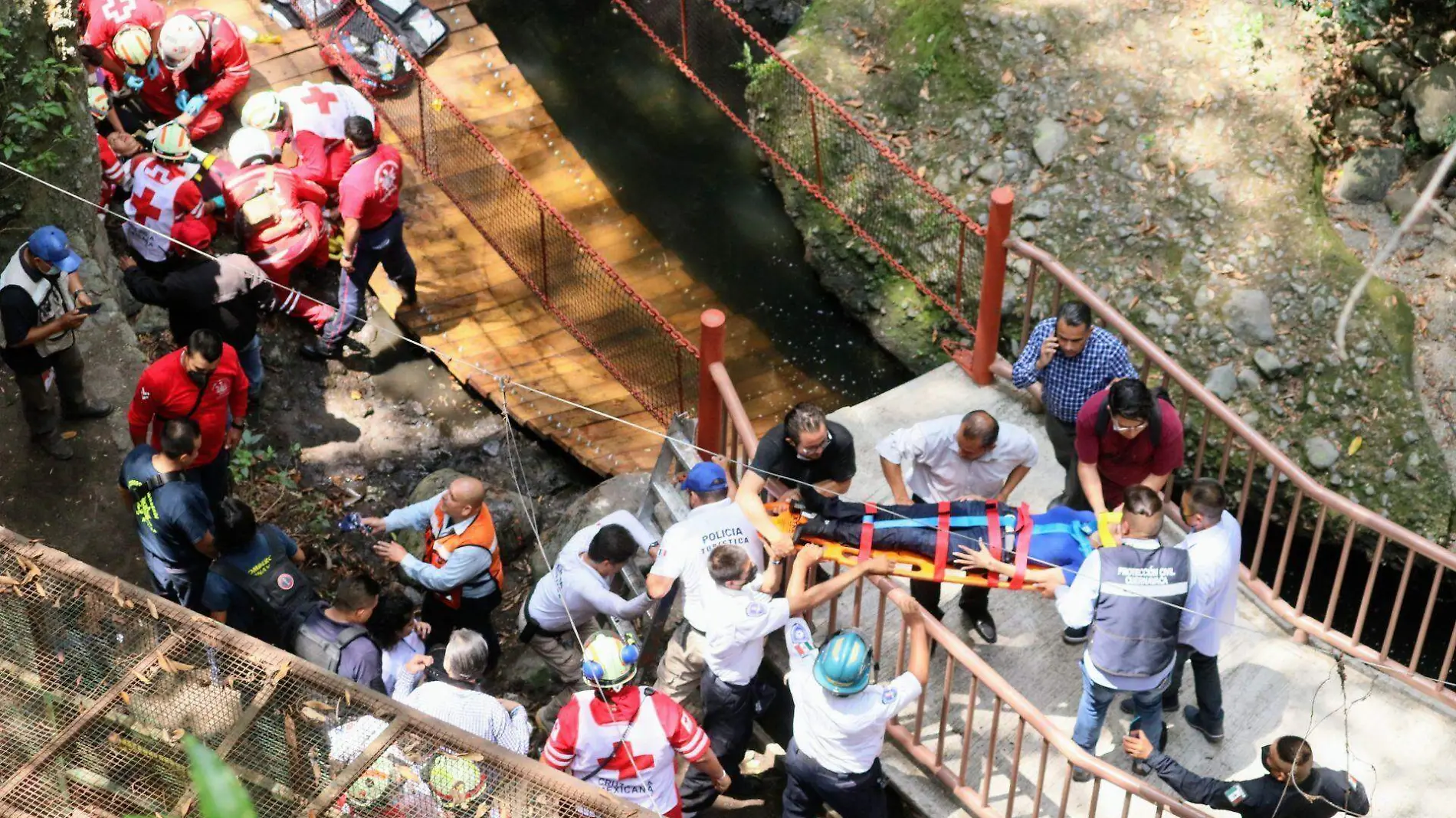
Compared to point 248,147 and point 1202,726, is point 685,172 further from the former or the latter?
point 1202,726

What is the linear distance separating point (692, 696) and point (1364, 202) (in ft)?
22.5

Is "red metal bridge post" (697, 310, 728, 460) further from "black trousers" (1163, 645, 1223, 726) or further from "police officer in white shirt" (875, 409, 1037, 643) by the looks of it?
"black trousers" (1163, 645, 1223, 726)

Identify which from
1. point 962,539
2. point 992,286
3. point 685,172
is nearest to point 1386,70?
point 992,286

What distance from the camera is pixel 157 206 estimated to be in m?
9.34

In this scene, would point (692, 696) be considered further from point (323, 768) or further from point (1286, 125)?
point (1286, 125)

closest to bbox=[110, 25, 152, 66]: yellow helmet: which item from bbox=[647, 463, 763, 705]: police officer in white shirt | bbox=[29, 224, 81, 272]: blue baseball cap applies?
bbox=[29, 224, 81, 272]: blue baseball cap

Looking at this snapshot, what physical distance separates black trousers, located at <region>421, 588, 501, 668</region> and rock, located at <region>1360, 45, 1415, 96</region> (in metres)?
7.51

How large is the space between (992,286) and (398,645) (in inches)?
140

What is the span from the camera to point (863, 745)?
5844 mm

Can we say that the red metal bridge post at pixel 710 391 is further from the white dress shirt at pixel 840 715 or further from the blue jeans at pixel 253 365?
the blue jeans at pixel 253 365

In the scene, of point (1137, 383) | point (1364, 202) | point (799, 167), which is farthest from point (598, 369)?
point (1364, 202)

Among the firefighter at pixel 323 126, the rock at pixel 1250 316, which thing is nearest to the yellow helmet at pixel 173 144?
the firefighter at pixel 323 126

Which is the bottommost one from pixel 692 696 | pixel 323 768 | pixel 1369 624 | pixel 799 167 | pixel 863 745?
pixel 1369 624

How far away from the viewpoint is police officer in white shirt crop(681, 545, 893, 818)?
6066 mm
